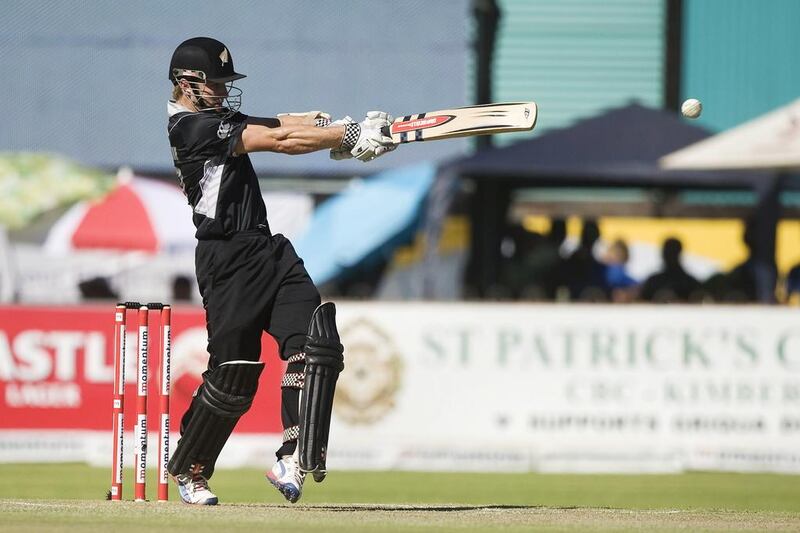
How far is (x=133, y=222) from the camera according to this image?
49.3 ft

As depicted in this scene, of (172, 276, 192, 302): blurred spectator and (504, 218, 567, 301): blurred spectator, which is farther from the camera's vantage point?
(172, 276, 192, 302): blurred spectator

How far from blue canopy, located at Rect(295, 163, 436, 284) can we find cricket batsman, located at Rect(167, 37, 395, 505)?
7853mm

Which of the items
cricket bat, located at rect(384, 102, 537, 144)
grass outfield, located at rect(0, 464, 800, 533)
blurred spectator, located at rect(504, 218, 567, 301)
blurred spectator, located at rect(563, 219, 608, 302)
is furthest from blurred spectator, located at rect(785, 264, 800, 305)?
cricket bat, located at rect(384, 102, 537, 144)

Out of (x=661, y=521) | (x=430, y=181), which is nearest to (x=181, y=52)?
(x=661, y=521)

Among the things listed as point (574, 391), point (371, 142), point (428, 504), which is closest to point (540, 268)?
point (574, 391)

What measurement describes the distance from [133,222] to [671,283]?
17.5 feet

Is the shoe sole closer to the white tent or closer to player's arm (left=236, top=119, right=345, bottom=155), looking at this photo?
player's arm (left=236, top=119, right=345, bottom=155)

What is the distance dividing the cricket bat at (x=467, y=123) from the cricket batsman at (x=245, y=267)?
154 millimetres

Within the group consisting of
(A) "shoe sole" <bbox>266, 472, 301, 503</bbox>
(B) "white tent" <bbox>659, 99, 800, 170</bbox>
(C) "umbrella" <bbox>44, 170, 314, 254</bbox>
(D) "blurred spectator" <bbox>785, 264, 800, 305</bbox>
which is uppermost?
(B) "white tent" <bbox>659, 99, 800, 170</bbox>

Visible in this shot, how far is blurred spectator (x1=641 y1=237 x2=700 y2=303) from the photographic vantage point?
1281 cm

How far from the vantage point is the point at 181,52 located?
618cm

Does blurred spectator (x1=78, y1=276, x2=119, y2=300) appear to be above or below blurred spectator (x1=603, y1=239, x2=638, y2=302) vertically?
below

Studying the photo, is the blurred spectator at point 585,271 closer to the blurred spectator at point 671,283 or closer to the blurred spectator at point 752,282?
the blurred spectator at point 671,283

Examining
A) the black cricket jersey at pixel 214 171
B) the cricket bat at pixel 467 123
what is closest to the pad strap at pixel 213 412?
the black cricket jersey at pixel 214 171
